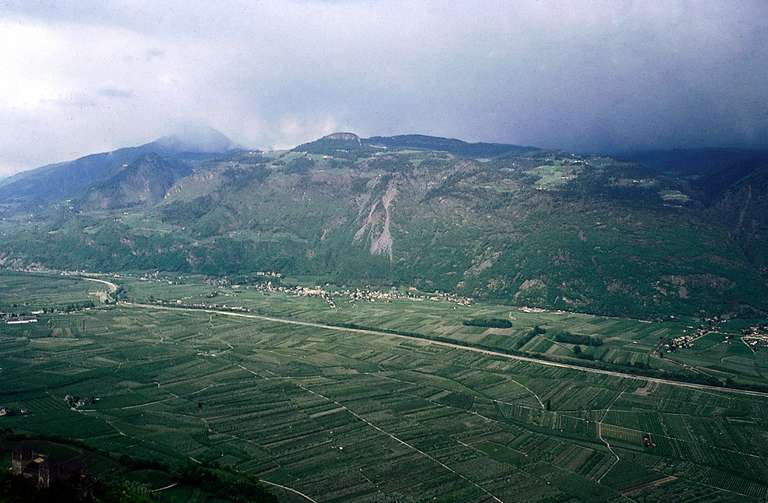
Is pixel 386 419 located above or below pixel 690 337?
above

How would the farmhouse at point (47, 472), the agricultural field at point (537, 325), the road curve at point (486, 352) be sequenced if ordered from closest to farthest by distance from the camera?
the farmhouse at point (47, 472) → the road curve at point (486, 352) → the agricultural field at point (537, 325)

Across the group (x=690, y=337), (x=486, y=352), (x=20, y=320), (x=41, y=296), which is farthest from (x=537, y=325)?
(x=41, y=296)

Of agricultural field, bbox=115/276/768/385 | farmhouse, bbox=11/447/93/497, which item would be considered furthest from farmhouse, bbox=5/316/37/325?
farmhouse, bbox=11/447/93/497

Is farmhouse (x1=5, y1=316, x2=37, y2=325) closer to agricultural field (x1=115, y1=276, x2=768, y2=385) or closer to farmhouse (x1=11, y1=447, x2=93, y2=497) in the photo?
agricultural field (x1=115, y1=276, x2=768, y2=385)

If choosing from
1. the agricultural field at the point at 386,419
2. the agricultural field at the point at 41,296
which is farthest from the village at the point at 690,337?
the agricultural field at the point at 41,296

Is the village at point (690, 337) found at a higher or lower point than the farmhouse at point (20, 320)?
lower

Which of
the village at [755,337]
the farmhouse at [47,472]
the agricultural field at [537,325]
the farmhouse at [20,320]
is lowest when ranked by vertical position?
the village at [755,337]

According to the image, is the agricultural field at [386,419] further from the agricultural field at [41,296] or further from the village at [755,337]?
the village at [755,337]

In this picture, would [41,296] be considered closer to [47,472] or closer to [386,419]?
[386,419]

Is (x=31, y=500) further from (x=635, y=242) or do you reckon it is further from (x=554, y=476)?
(x=635, y=242)
